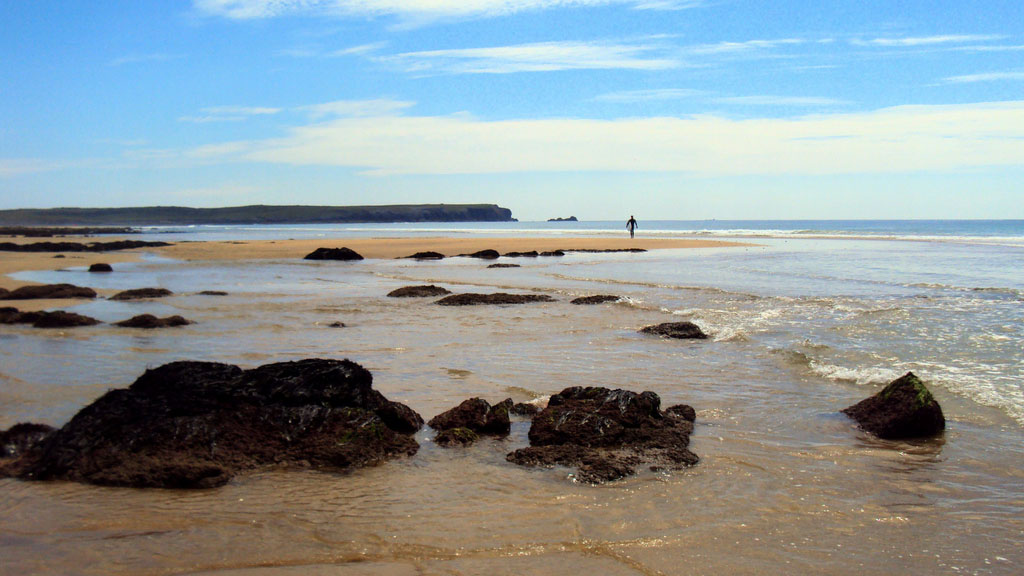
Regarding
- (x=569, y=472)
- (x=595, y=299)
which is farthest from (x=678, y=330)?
(x=569, y=472)

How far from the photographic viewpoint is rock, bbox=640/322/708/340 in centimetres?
1280

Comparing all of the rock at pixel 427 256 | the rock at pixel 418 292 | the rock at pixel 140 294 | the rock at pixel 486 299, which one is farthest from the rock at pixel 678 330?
the rock at pixel 427 256

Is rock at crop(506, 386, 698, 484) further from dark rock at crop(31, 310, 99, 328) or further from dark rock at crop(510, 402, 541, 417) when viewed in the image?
dark rock at crop(31, 310, 99, 328)

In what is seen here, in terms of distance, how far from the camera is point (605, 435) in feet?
22.0

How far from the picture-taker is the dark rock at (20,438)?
6.18m

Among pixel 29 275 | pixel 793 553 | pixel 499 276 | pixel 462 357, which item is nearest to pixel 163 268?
pixel 29 275

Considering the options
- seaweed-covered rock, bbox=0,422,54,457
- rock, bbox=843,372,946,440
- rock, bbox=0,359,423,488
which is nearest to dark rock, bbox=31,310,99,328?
seaweed-covered rock, bbox=0,422,54,457

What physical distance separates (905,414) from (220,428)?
6.19m

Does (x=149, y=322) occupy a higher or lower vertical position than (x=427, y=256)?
lower

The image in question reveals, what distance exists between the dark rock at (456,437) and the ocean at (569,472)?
0.41 feet

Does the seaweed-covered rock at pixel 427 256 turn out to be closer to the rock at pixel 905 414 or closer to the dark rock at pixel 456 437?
the dark rock at pixel 456 437

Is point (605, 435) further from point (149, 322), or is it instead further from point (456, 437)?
point (149, 322)

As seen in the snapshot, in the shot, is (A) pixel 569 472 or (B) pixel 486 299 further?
(B) pixel 486 299

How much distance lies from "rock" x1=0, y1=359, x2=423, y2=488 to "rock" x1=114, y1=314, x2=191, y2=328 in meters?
7.49
